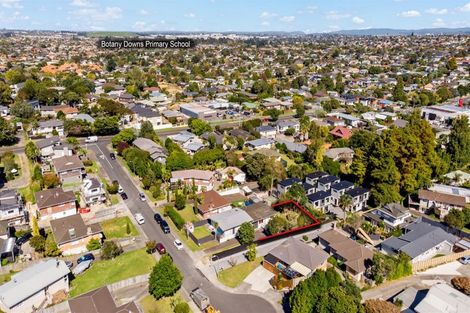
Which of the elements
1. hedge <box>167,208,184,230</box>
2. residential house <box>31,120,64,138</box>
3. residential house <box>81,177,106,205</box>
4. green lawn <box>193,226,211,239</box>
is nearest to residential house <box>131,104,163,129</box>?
residential house <box>31,120,64,138</box>

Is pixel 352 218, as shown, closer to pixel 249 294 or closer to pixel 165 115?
pixel 249 294

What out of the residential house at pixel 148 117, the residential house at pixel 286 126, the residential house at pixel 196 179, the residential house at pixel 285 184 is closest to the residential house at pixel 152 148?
the residential house at pixel 196 179

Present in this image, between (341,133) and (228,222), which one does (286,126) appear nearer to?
(341,133)

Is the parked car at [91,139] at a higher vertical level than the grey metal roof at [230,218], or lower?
higher

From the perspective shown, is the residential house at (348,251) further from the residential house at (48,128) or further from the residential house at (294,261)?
the residential house at (48,128)

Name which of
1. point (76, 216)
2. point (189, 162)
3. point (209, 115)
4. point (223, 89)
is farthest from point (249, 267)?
point (223, 89)

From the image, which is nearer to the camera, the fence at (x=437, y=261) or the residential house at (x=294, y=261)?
the residential house at (x=294, y=261)

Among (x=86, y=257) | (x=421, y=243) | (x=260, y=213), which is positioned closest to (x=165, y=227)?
(x=86, y=257)
